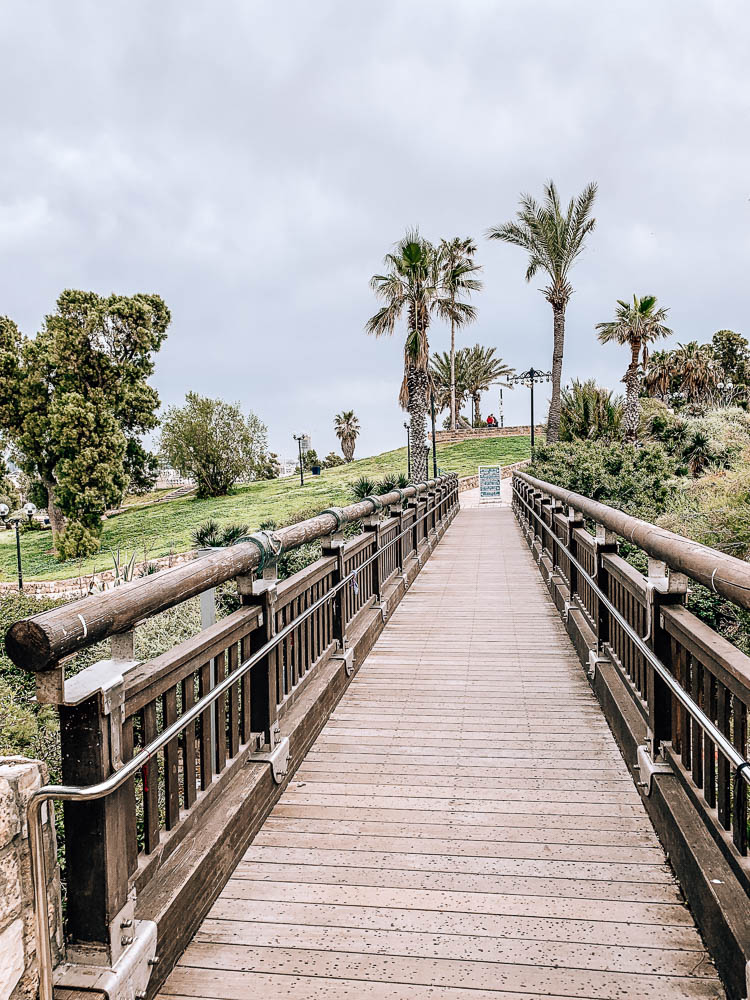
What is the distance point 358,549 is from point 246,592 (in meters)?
2.65

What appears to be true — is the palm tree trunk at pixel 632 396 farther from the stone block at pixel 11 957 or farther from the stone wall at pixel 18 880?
the stone block at pixel 11 957

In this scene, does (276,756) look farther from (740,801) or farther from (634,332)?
(634,332)

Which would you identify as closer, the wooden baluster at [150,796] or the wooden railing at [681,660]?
the wooden baluster at [150,796]

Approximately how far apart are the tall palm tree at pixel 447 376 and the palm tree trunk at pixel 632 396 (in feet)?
95.0

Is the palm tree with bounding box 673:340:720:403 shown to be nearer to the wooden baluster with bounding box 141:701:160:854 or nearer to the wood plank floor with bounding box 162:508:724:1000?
the wood plank floor with bounding box 162:508:724:1000

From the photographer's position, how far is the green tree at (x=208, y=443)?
4466cm

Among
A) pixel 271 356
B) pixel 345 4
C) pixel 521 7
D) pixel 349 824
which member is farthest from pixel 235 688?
pixel 271 356

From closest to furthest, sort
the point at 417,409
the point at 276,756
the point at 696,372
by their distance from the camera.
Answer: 1. the point at 276,756
2. the point at 417,409
3. the point at 696,372

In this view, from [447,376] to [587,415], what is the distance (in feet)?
101

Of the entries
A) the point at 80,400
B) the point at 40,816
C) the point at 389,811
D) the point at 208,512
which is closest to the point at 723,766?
the point at 389,811

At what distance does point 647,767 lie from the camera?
10.1ft

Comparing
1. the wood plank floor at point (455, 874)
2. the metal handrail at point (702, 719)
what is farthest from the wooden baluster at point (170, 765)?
the metal handrail at point (702, 719)

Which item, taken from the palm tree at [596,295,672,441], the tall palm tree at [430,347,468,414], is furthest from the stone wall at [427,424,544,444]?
the palm tree at [596,295,672,441]

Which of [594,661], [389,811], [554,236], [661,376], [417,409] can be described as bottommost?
[389,811]
